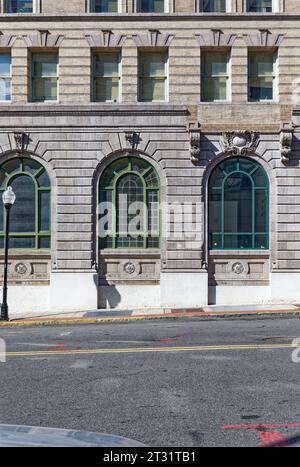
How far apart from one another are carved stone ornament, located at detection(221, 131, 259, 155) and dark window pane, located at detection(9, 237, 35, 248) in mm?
8727

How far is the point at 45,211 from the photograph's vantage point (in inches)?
897

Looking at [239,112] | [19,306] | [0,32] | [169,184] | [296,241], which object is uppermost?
[0,32]

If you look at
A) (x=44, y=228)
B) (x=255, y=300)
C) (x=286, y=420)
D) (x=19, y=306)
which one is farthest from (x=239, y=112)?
(x=286, y=420)

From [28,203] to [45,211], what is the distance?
808mm

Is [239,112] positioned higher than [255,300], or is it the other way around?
[239,112]

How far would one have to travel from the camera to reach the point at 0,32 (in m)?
22.7

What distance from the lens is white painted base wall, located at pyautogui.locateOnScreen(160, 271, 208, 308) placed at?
2203cm

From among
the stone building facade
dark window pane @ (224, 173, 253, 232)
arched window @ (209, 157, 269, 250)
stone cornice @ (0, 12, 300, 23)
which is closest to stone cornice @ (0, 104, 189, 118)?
the stone building facade

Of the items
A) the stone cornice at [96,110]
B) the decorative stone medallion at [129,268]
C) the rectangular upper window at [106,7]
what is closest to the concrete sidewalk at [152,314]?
the decorative stone medallion at [129,268]

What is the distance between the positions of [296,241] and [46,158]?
10.7 metres

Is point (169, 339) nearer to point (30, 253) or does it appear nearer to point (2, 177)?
point (30, 253)

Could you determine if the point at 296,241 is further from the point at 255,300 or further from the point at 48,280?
the point at 48,280

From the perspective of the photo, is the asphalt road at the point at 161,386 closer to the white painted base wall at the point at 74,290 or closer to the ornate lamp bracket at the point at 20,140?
the white painted base wall at the point at 74,290

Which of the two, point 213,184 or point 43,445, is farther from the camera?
point 213,184
